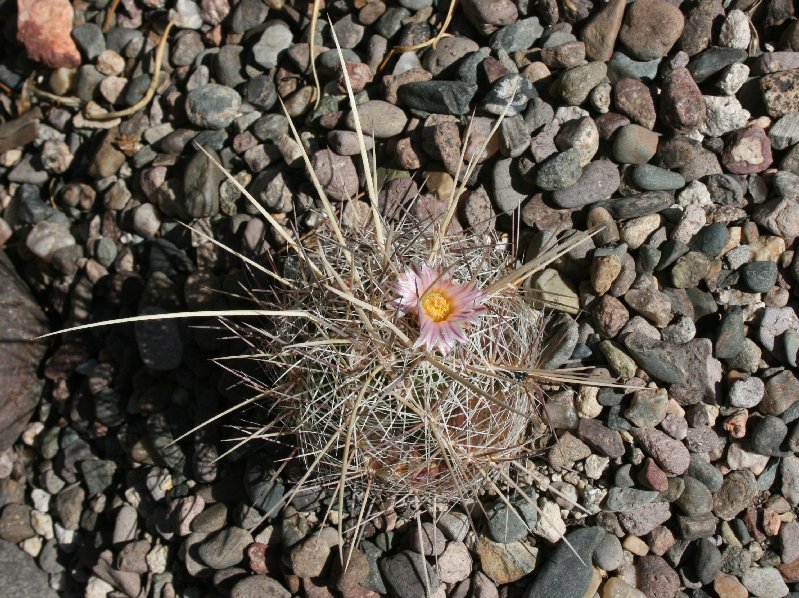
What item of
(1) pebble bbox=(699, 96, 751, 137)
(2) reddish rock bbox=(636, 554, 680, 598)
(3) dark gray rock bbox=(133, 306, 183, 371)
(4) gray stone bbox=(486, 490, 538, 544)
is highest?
(1) pebble bbox=(699, 96, 751, 137)

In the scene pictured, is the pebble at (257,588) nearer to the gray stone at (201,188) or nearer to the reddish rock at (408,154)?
the gray stone at (201,188)

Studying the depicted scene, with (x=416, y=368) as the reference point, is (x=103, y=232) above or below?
below

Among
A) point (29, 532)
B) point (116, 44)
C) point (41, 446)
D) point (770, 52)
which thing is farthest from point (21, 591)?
point (770, 52)

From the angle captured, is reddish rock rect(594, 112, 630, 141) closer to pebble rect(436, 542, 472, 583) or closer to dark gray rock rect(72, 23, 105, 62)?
pebble rect(436, 542, 472, 583)

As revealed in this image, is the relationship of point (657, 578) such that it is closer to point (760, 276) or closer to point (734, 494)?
point (734, 494)

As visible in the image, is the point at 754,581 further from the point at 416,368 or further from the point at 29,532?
the point at 29,532

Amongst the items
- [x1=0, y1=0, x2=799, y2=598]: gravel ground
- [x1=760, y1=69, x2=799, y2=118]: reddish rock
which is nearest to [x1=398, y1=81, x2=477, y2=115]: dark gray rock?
[x1=0, y1=0, x2=799, y2=598]: gravel ground

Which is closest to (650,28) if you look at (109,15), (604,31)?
(604,31)

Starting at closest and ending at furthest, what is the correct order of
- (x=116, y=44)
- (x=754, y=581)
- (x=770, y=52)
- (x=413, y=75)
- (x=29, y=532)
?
(x=754, y=581), (x=770, y=52), (x=413, y=75), (x=29, y=532), (x=116, y=44)

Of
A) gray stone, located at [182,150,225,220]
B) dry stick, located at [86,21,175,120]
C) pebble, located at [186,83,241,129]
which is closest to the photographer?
gray stone, located at [182,150,225,220]
